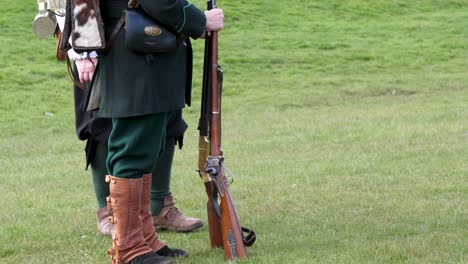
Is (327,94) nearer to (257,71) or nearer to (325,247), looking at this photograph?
(257,71)

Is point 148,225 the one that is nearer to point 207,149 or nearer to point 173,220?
point 207,149

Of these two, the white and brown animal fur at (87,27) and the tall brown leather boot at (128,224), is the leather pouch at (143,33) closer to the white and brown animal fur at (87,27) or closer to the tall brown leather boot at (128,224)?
the white and brown animal fur at (87,27)

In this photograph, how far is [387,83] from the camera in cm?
1916

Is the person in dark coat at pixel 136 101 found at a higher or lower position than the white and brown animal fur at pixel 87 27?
lower

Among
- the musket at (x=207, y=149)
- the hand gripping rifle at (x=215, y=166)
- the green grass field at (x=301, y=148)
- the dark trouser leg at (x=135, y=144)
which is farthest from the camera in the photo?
the green grass field at (x=301, y=148)

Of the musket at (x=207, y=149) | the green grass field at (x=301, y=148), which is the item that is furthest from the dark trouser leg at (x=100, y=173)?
the musket at (x=207, y=149)

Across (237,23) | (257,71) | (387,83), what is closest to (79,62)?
(387,83)

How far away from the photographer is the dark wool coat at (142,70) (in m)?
4.82

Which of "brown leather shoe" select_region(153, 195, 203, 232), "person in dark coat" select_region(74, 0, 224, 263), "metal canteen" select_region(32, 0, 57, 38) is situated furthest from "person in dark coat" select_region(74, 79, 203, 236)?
"person in dark coat" select_region(74, 0, 224, 263)

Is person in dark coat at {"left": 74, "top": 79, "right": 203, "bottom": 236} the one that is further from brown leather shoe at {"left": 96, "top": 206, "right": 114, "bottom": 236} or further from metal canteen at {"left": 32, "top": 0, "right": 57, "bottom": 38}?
metal canteen at {"left": 32, "top": 0, "right": 57, "bottom": 38}

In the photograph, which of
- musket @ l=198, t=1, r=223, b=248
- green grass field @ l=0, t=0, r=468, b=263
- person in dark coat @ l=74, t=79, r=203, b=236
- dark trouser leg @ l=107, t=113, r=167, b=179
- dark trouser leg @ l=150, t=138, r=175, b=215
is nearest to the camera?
dark trouser leg @ l=107, t=113, r=167, b=179

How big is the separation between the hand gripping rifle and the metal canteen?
3.79ft

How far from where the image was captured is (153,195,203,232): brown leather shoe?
606cm

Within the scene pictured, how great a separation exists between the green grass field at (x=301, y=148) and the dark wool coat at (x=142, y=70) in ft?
3.16
